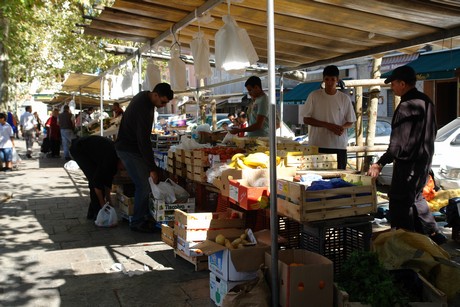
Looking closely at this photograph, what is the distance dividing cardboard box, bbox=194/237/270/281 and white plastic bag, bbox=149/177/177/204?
Answer: 236 cm

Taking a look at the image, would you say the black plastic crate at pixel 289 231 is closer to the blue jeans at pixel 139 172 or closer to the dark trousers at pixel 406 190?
the dark trousers at pixel 406 190

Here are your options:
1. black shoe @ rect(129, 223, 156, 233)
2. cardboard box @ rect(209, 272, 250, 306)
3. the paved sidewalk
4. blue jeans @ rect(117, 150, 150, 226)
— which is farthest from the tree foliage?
cardboard box @ rect(209, 272, 250, 306)

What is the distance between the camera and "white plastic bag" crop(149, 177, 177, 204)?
6.45 metres

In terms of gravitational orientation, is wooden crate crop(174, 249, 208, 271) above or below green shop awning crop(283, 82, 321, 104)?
below

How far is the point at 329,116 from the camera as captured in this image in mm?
6516

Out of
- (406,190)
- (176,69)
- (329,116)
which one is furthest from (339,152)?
(176,69)

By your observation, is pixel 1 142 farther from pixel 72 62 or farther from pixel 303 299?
pixel 72 62

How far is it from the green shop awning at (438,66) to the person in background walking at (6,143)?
36.8 feet

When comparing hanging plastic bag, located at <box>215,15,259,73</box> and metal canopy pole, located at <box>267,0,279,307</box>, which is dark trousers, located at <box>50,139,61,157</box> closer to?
hanging plastic bag, located at <box>215,15,259,73</box>

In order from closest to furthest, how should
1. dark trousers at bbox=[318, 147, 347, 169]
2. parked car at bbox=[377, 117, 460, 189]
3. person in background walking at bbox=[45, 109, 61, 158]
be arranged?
dark trousers at bbox=[318, 147, 347, 169], parked car at bbox=[377, 117, 460, 189], person in background walking at bbox=[45, 109, 61, 158]

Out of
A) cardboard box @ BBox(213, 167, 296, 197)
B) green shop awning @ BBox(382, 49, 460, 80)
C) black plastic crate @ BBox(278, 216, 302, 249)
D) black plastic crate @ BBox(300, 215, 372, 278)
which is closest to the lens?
black plastic crate @ BBox(300, 215, 372, 278)

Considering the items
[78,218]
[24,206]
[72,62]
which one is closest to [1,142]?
[24,206]

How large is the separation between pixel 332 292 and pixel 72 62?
106ft

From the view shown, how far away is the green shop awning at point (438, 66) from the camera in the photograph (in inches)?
551
